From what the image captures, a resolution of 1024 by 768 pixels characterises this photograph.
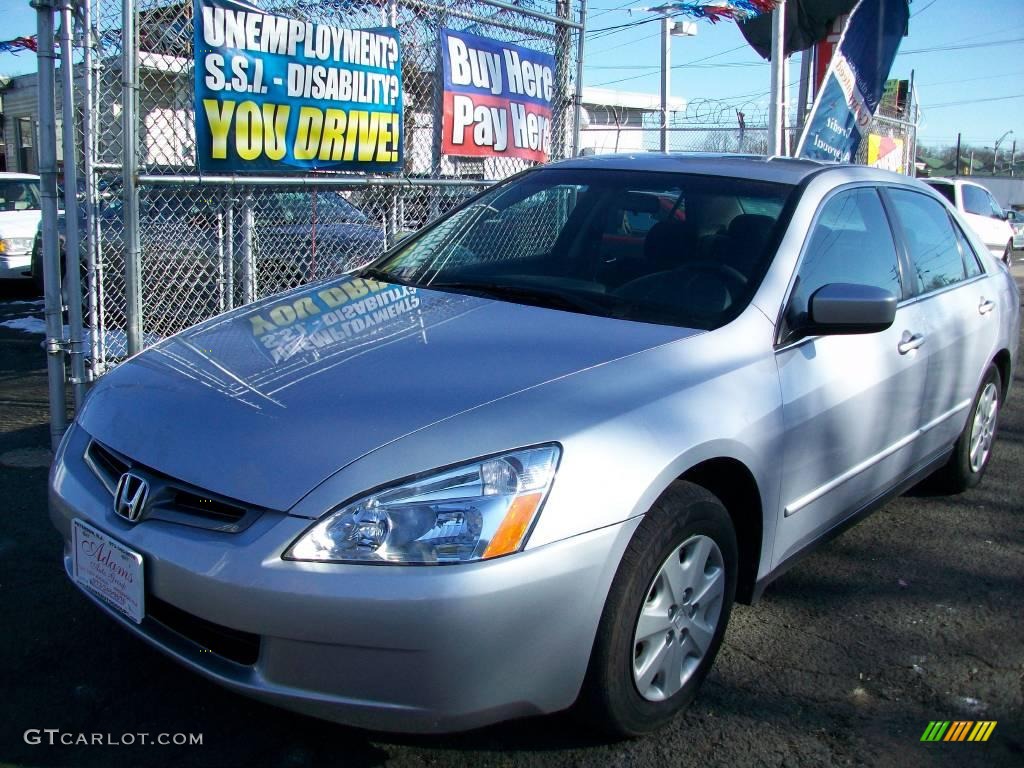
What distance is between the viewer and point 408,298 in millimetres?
3436

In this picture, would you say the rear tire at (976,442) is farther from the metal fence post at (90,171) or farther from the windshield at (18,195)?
the windshield at (18,195)

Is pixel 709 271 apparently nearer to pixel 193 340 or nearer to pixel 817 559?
pixel 817 559

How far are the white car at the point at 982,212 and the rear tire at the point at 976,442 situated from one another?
1059 centimetres

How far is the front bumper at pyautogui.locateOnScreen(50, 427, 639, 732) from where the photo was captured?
2.09 metres

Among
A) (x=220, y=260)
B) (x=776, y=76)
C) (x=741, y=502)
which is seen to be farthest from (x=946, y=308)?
(x=776, y=76)

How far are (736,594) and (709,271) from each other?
1092mm

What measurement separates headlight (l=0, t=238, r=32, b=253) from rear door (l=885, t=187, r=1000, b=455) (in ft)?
31.4

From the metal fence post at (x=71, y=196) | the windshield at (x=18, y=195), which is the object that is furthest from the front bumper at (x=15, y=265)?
the metal fence post at (x=71, y=196)

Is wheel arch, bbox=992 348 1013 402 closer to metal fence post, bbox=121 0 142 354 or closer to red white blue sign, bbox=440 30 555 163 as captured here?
red white blue sign, bbox=440 30 555 163

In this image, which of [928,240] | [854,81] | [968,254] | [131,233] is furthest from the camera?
[854,81]

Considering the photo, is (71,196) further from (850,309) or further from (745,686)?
(745,686)

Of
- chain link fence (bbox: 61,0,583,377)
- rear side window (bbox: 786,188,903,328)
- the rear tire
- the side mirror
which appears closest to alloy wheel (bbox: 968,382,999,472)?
the rear tire

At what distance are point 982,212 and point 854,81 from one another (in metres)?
7.08

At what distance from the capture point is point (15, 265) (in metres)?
10.6
